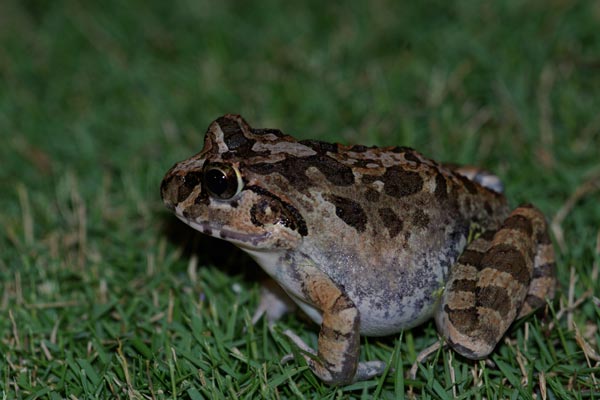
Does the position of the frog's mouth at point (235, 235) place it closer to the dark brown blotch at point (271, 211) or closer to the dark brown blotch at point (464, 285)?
the dark brown blotch at point (271, 211)

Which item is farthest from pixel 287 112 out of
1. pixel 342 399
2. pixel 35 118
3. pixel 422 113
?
pixel 342 399

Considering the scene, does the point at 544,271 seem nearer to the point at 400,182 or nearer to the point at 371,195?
the point at 400,182

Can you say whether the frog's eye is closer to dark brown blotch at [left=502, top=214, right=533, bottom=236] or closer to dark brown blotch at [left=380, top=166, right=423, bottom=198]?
dark brown blotch at [left=380, top=166, right=423, bottom=198]

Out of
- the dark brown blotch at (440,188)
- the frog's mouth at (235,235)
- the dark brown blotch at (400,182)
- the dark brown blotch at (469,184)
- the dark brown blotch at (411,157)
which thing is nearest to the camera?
the frog's mouth at (235,235)

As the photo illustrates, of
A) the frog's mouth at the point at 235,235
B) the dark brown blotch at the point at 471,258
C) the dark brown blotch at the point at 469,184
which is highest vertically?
the dark brown blotch at the point at 469,184

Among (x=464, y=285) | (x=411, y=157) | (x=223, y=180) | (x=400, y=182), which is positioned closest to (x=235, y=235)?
(x=223, y=180)

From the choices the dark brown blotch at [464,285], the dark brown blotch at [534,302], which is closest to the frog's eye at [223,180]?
the dark brown blotch at [464,285]
